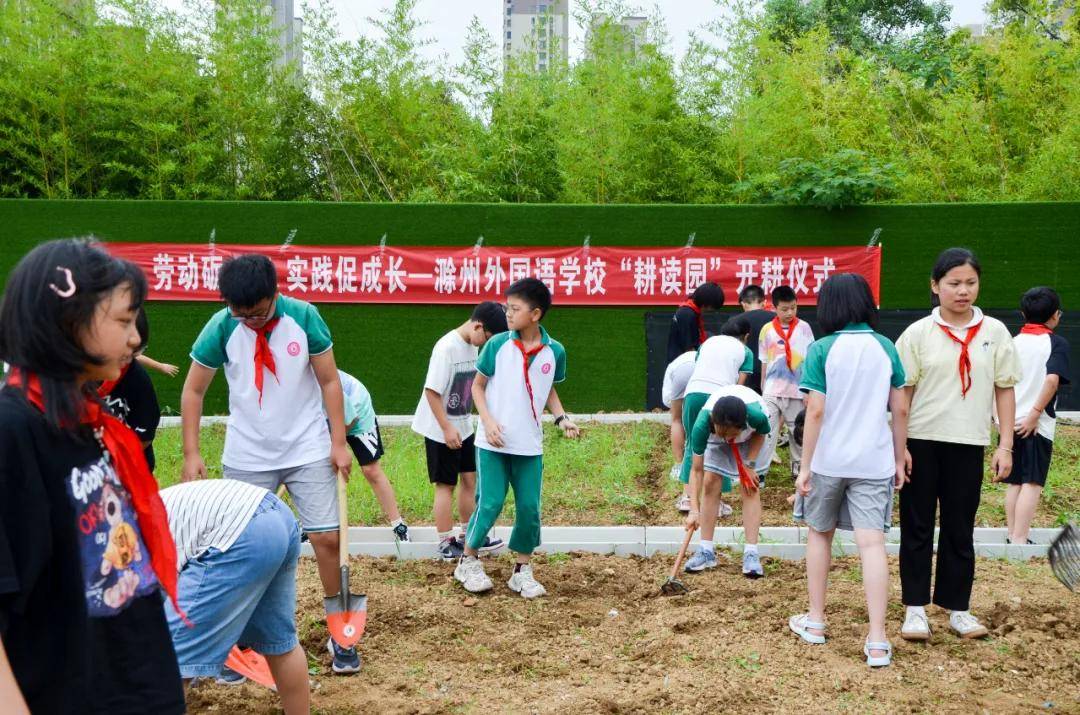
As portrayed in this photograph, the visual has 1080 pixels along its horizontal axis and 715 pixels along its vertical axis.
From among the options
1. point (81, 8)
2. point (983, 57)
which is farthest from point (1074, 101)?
point (81, 8)

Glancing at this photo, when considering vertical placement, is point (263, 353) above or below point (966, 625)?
above

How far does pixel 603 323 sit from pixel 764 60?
4.85 meters

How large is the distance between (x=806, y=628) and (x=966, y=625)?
707 mm

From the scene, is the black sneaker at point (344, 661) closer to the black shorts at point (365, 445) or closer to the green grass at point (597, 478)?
the black shorts at point (365, 445)

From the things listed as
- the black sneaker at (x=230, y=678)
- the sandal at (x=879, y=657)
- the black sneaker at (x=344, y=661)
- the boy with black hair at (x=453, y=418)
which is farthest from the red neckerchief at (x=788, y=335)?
the black sneaker at (x=230, y=678)

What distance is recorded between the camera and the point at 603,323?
10133 millimetres

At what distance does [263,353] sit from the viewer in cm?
406

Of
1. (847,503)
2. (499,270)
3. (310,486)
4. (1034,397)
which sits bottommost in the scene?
(847,503)

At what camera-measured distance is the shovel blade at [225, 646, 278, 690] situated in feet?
11.7

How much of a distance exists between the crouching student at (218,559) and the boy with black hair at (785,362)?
4964mm

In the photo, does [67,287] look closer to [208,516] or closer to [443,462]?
[208,516]

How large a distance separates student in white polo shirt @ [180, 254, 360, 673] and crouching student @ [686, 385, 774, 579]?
6.65 ft

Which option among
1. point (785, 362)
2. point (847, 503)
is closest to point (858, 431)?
point (847, 503)

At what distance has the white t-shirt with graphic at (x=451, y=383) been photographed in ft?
18.2
